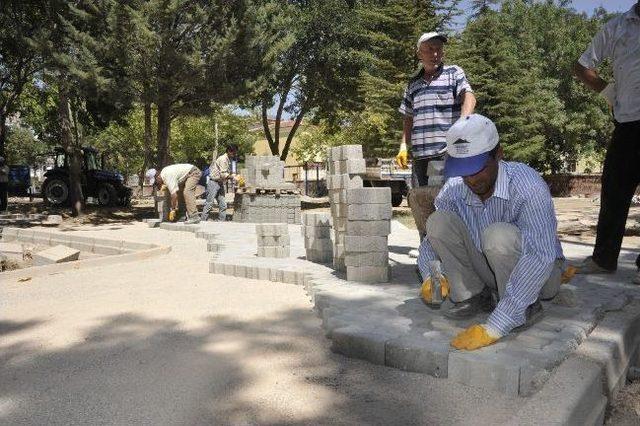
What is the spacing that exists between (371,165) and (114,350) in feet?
53.8

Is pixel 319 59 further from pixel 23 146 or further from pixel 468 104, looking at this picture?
pixel 23 146

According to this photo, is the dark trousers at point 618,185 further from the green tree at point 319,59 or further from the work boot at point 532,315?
the green tree at point 319,59

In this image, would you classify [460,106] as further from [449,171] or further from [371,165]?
[371,165]

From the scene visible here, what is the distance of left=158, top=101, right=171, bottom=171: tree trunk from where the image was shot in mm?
13492

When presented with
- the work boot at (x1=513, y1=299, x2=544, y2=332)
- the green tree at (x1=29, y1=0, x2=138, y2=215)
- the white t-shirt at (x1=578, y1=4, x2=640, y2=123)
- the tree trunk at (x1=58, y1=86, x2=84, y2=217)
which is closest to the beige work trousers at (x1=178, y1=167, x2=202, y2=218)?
the green tree at (x1=29, y1=0, x2=138, y2=215)

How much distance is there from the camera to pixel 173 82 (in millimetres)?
12375

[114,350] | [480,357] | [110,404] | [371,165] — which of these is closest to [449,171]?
[480,357]

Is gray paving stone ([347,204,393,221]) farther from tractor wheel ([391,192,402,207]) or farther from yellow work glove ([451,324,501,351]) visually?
tractor wheel ([391,192,402,207])

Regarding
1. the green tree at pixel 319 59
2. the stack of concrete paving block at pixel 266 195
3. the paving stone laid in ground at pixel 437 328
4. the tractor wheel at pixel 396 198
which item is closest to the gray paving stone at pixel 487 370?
the paving stone laid in ground at pixel 437 328

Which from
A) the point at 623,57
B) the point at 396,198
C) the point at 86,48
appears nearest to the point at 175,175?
the point at 86,48

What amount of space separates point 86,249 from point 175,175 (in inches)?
97.9

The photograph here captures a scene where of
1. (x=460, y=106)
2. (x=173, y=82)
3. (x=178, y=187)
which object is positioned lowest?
(x=178, y=187)

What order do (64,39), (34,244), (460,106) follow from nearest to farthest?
(460,106)
(34,244)
(64,39)

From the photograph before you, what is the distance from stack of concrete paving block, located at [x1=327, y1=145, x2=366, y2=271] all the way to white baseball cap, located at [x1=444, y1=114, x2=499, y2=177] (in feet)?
7.40
